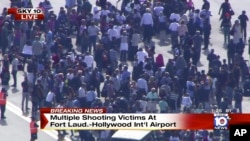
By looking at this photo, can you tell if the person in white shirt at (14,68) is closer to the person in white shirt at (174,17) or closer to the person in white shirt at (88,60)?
the person in white shirt at (88,60)

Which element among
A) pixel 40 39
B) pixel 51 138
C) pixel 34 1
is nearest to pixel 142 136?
pixel 51 138

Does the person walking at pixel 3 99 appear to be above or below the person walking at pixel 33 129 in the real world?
above

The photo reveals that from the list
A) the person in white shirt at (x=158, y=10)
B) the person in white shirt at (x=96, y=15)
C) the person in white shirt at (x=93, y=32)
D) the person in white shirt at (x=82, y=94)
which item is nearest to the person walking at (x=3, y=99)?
the person in white shirt at (x=82, y=94)

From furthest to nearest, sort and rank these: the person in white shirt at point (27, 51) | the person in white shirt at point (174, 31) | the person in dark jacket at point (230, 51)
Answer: the person in white shirt at point (174, 31) → the person in dark jacket at point (230, 51) → the person in white shirt at point (27, 51)

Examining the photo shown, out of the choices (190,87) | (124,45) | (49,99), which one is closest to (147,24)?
(124,45)

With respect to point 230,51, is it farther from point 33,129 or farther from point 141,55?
point 33,129

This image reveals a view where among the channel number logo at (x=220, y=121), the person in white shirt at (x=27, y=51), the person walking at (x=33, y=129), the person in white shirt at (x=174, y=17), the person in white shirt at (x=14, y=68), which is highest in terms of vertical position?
the person in white shirt at (x=174, y=17)

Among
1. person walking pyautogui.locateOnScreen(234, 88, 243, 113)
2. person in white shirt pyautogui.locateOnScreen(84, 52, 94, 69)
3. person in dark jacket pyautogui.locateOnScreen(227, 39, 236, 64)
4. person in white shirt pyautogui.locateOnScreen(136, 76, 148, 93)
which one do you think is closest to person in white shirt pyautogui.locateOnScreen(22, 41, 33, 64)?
person in white shirt pyautogui.locateOnScreen(84, 52, 94, 69)
